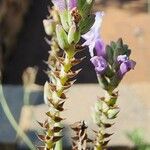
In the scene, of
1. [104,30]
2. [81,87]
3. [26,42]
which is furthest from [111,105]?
[104,30]

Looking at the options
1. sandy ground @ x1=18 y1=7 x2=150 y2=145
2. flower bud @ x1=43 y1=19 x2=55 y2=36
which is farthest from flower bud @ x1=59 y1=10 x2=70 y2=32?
sandy ground @ x1=18 y1=7 x2=150 y2=145

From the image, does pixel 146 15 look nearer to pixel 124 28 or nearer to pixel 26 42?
pixel 124 28

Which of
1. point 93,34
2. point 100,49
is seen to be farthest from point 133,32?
point 93,34

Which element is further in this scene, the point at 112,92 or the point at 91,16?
the point at 112,92

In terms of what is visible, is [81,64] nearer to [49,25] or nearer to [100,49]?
[49,25]

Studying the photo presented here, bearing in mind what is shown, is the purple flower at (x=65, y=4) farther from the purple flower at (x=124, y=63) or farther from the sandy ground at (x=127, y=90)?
the sandy ground at (x=127, y=90)
